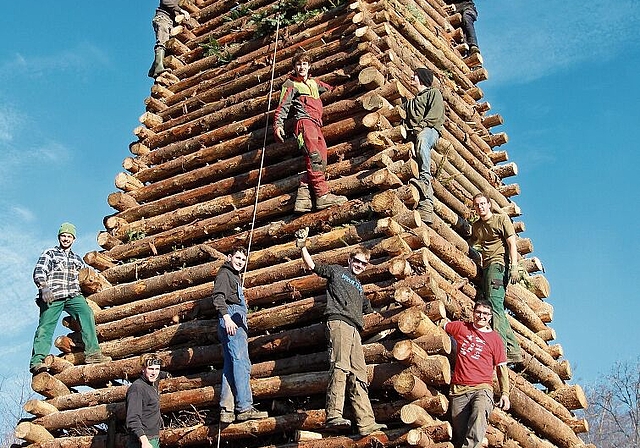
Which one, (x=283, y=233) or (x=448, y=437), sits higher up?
(x=283, y=233)

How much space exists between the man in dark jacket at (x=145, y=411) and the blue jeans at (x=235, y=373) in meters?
0.84

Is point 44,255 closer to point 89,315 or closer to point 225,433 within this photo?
point 89,315

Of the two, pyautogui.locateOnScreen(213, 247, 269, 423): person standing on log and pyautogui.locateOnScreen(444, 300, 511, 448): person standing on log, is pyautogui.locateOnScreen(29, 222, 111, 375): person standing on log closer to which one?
pyautogui.locateOnScreen(213, 247, 269, 423): person standing on log

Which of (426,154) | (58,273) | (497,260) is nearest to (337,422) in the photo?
(497,260)

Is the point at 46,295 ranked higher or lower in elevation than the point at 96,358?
higher

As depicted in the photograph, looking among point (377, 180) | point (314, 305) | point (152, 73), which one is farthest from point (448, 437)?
point (152, 73)

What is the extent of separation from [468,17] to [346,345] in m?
10.1

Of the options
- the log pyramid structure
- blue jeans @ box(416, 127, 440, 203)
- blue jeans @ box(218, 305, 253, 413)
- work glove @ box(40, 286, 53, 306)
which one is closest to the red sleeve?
the log pyramid structure

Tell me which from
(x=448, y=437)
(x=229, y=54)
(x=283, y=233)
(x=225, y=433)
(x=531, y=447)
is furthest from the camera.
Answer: (x=229, y=54)

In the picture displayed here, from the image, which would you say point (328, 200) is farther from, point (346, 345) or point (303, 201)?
point (346, 345)

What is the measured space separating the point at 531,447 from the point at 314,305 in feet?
10.5

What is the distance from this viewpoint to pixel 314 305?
880cm

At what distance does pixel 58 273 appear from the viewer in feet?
34.4

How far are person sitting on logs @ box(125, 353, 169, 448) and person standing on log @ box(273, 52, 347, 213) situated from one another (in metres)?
2.81
